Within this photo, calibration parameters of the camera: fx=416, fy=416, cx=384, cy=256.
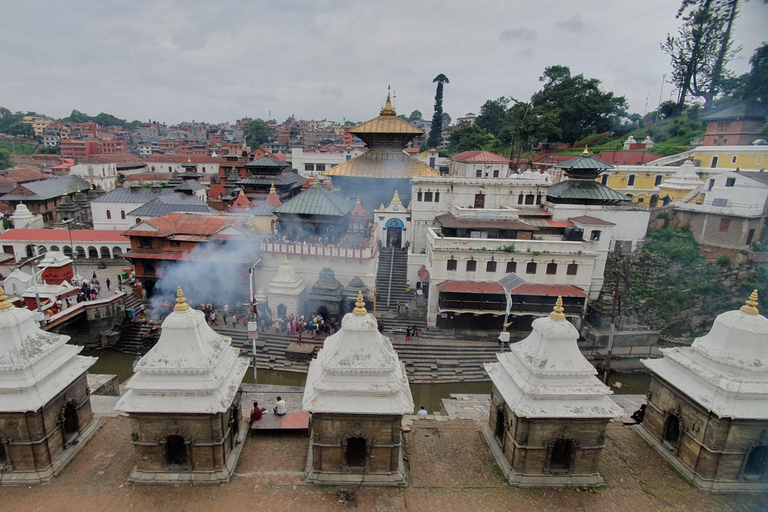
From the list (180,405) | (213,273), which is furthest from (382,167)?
(180,405)

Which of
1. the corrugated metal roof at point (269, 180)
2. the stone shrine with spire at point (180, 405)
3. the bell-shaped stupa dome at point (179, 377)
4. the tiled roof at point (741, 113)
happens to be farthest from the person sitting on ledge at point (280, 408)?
the tiled roof at point (741, 113)

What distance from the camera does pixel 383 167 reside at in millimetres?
31625

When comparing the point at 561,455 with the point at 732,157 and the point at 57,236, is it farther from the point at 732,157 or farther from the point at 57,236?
the point at 57,236

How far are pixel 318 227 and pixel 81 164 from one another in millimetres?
53422

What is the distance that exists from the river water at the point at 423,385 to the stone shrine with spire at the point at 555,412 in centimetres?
745

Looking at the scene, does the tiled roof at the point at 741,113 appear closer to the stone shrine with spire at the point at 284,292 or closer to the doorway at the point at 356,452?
the stone shrine with spire at the point at 284,292

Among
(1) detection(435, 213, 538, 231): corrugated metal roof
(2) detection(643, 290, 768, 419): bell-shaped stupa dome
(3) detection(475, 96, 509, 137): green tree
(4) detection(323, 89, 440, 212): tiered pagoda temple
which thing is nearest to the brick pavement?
(2) detection(643, 290, 768, 419): bell-shaped stupa dome

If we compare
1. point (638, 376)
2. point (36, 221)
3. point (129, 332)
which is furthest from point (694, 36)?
point (36, 221)

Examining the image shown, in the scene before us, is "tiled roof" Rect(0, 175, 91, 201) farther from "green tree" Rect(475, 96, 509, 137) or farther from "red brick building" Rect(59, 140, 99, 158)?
"green tree" Rect(475, 96, 509, 137)

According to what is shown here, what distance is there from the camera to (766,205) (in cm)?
2369

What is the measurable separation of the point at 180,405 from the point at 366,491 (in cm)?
443

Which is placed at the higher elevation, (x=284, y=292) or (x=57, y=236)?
(x=57, y=236)

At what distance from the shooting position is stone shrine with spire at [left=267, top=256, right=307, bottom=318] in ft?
68.3

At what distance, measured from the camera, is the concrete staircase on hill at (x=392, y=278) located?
76.2ft
